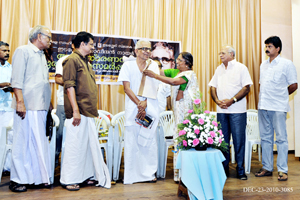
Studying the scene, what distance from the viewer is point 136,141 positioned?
3400mm

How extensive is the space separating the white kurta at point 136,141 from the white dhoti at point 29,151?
985 millimetres

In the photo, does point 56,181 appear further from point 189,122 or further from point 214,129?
point 214,129

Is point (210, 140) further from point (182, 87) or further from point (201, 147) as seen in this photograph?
point (182, 87)

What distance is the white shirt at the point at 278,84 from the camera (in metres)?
3.63

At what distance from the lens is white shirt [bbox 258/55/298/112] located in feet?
11.9

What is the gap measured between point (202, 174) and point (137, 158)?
44.1 inches

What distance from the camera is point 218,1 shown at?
6172mm

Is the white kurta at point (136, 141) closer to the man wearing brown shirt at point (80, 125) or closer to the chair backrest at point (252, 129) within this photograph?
the man wearing brown shirt at point (80, 125)

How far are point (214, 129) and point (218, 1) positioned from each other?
4484 mm

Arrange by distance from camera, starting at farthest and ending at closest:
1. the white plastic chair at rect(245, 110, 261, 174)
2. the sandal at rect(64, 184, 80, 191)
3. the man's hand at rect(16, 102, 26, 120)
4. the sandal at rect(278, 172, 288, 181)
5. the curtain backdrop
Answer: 1. the curtain backdrop
2. the white plastic chair at rect(245, 110, 261, 174)
3. the sandal at rect(278, 172, 288, 181)
4. the sandal at rect(64, 184, 80, 191)
5. the man's hand at rect(16, 102, 26, 120)

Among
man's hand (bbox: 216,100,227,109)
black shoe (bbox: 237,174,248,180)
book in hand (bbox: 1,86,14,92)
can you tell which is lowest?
black shoe (bbox: 237,174,248,180)

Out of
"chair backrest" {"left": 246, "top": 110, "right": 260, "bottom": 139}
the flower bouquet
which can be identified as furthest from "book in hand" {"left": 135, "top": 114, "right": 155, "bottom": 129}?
"chair backrest" {"left": 246, "top": 110, "right": 260, "bottom": 139}

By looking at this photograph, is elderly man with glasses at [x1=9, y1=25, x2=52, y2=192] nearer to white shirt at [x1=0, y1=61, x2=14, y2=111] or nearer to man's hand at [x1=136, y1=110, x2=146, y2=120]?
white shirt at [x1=0, y1=61, x2=14, y2=111]

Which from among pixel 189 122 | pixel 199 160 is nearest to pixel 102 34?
pixel 189 122
